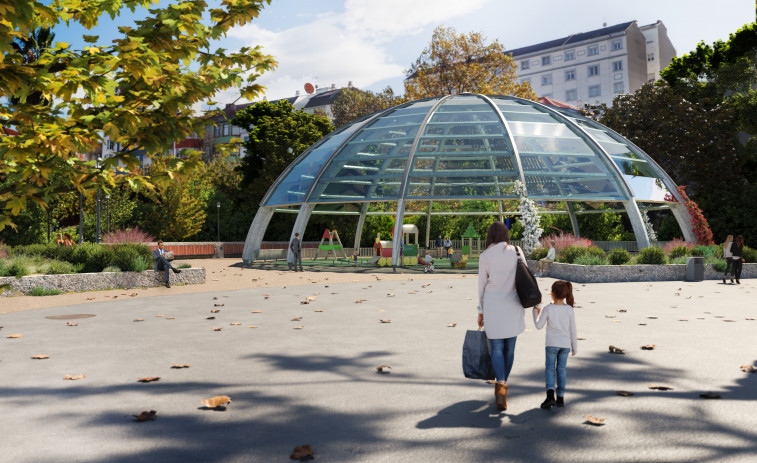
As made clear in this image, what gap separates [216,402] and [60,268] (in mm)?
14539

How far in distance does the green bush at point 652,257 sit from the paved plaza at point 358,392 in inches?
400

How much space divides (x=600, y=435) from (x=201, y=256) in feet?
133

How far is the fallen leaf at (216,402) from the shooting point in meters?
5.48

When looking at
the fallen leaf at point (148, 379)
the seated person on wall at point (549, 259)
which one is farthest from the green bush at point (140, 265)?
the seated person on wall at point (549, 259)

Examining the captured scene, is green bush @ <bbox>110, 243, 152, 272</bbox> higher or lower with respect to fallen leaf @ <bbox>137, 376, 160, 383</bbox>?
higher

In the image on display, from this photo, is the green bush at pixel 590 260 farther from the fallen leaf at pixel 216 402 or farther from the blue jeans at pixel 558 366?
the fallen leaf at pixel 216 402

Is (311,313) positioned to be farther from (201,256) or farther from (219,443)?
(201,256)

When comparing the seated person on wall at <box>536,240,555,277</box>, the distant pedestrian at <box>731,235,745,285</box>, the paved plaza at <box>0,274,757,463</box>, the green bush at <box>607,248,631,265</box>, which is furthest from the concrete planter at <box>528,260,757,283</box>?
the paved plaza at <box>0,274,757,463</box>

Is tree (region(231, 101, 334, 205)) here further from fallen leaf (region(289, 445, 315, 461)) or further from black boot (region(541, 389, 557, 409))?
fallen leaf (region(289, 445, 315, 461))

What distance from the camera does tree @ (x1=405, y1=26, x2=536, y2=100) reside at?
4528cm

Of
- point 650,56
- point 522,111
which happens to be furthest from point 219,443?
point 650,56

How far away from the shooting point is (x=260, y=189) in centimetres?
4347

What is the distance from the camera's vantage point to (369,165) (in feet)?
92.3

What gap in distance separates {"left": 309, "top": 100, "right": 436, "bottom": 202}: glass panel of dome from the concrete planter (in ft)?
30.1
